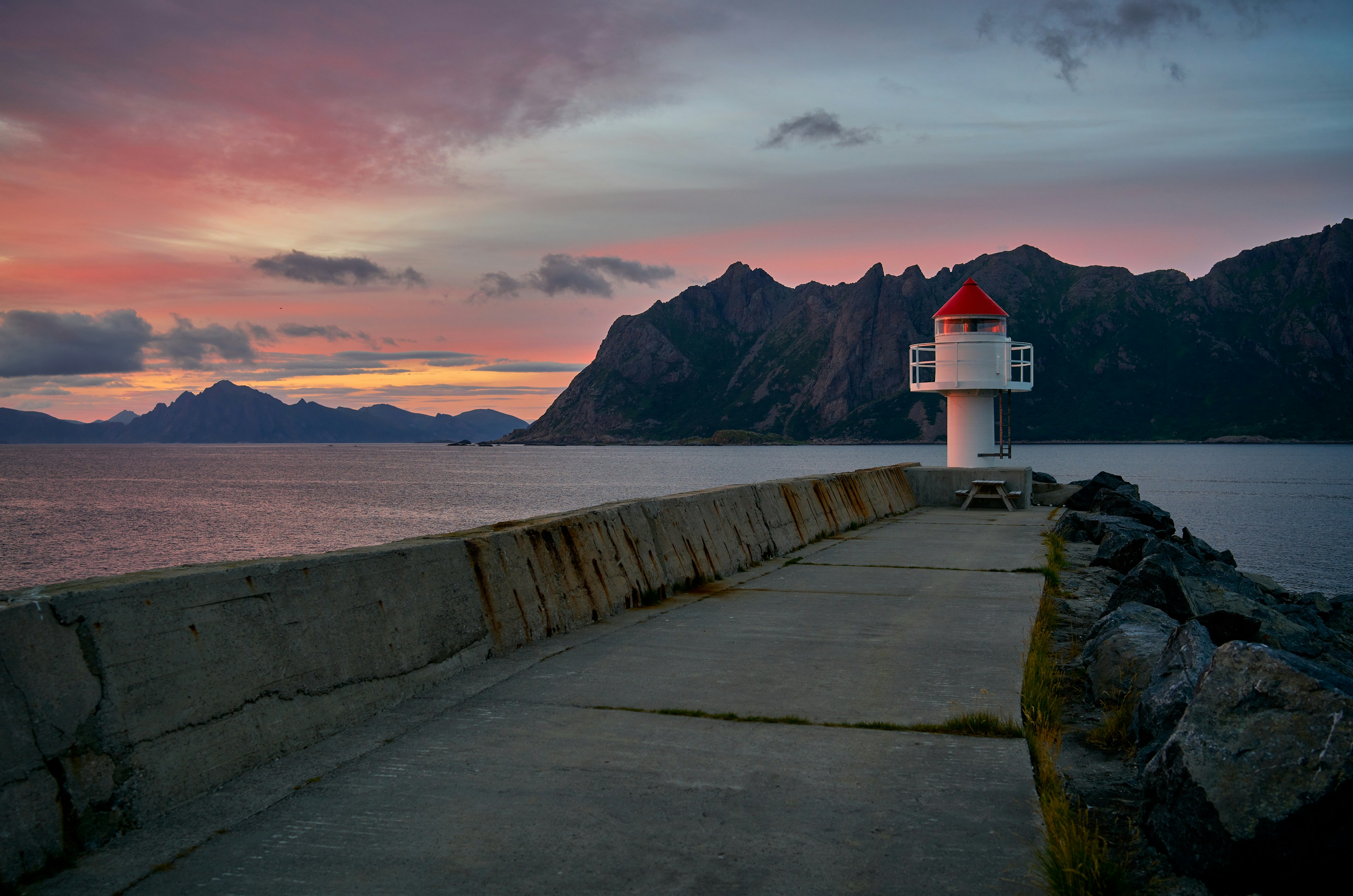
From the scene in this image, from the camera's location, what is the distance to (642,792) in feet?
13.1

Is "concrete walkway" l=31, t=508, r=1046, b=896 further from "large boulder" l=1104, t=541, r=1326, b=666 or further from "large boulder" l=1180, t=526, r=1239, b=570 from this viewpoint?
"large boulder" l=1180, t=526, r=1239, b=570

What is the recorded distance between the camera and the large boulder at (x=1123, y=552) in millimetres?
11961

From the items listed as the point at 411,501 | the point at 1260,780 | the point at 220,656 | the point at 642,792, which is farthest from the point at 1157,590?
the point at 411,501

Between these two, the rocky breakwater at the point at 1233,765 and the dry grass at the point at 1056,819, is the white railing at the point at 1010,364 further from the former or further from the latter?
the rocky breakwater at the point at 1233,765

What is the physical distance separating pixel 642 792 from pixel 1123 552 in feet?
33.5

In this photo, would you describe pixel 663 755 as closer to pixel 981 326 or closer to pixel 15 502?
pixel 981 326

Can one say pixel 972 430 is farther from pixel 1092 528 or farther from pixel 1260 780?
pixel 1260 780

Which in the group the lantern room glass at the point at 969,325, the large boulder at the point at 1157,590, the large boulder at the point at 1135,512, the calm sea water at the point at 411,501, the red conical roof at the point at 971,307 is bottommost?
the calm sea water at the point at 411,501

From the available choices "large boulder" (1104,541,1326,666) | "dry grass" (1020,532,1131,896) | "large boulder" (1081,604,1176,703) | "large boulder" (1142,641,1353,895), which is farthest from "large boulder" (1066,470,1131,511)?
"large boulder" (1142,641,1353,895)

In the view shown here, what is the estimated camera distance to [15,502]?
220 ft

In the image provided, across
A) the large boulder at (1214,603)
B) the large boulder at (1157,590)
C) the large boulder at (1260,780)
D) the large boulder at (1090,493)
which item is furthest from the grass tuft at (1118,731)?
the large boulder at (1090,493)

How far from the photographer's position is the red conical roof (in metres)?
25.1

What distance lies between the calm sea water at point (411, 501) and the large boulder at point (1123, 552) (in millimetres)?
11725

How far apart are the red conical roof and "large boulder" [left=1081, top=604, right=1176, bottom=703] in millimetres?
19070
